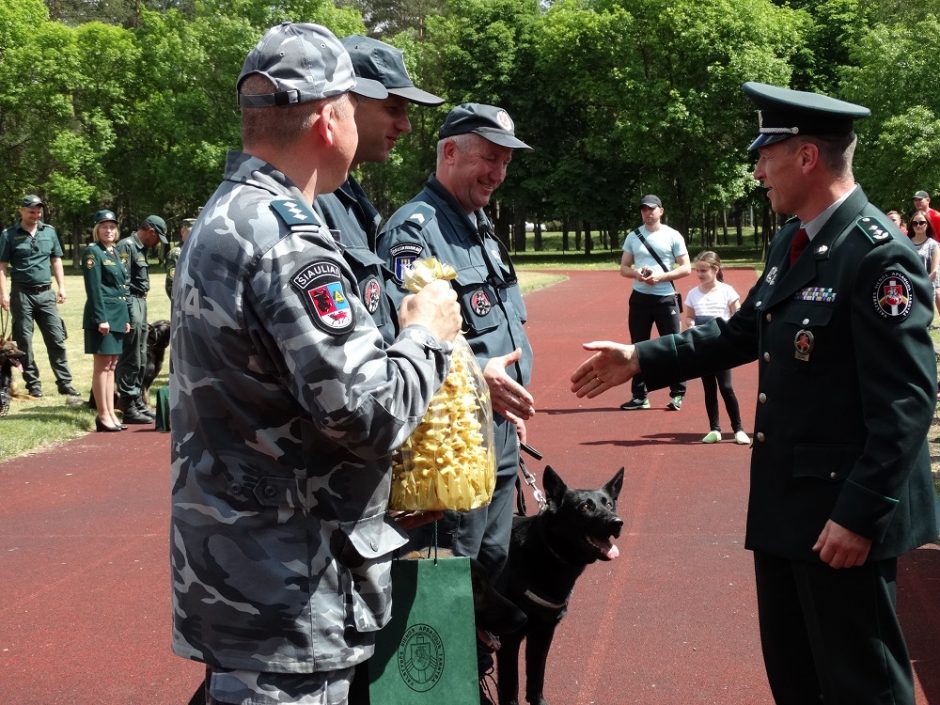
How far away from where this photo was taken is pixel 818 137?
10.9 feet

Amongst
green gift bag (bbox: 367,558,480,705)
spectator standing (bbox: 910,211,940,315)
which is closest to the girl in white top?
spectator standing (bbox: 910,211,940,315)

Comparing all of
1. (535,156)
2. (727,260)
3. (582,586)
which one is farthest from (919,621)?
(535,156)

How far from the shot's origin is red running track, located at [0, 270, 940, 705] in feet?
16.6

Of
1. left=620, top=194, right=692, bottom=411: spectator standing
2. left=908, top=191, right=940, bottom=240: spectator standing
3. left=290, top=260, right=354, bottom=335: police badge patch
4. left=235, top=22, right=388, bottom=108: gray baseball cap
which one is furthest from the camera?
left=908, top=191, right=940, bottom=240: spectator standing

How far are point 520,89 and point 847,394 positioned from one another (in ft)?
196

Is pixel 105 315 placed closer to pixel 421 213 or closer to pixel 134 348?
pixel 134 348

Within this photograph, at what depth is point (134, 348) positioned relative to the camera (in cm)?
1252

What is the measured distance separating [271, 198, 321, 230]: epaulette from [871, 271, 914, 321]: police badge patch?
5.34 feet

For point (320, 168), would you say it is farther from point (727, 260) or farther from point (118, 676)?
point (727, 260)

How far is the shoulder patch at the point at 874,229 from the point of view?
10.4 feet

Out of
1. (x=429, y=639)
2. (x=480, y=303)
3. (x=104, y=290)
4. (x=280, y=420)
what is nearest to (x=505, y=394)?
(x=480, y=303)

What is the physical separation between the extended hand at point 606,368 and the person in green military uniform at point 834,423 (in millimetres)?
627

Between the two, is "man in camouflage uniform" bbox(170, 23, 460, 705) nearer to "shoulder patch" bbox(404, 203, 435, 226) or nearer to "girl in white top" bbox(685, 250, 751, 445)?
"shoulder patch" bbox(404, 203, 435, 226)

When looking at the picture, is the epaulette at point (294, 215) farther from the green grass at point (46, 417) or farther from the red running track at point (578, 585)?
the green grass at point (46, 417)
